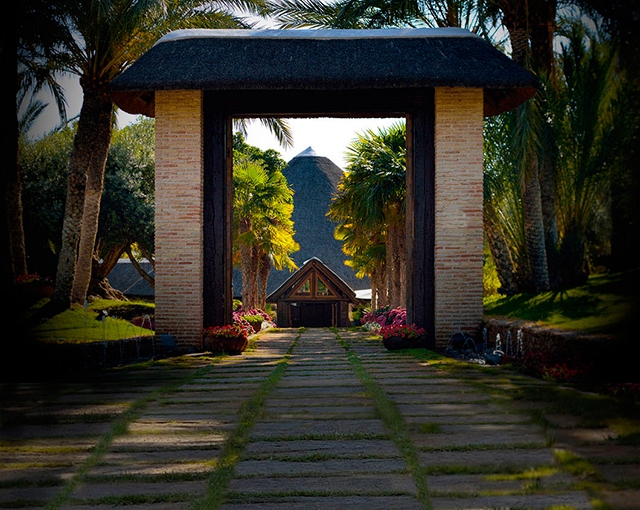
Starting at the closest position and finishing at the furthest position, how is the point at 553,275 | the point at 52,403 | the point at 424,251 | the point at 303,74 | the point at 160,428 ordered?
the point at 160,428
the point at 52,403
the point at 303,74
the point at 424,251
the point at 553,275

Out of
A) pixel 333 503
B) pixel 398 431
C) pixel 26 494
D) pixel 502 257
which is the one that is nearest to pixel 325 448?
pixel 398 431

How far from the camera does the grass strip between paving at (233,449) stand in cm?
→ 322

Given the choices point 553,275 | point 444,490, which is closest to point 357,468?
point 444,490

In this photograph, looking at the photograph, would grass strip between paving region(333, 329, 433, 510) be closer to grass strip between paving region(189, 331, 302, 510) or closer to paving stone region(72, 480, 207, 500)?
grass strip between paving region(189, 331, 302, 510)

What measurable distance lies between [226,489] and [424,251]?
23.7ft

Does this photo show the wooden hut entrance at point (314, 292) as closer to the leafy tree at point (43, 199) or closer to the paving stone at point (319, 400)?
the leafy tree at point (43, 199)

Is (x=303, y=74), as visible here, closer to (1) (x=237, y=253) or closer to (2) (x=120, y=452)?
(2) (x=120, y=452)

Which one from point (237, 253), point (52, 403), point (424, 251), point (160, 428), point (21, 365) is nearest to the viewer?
point (160, 428)

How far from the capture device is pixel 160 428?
4637 millimetres

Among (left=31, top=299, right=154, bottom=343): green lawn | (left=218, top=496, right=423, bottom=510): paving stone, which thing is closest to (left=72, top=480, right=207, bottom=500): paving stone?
(left=218, top=496, right=423, bottom=510): paving stone

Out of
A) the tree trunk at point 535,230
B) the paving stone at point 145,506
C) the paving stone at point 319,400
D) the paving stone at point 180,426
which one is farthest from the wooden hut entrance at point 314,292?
the paving stone at point 145,506

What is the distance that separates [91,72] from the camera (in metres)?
11.9

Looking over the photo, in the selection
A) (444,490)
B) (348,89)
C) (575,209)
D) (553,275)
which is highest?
(348,89)

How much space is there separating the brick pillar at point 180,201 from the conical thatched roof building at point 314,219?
25.1 metres
